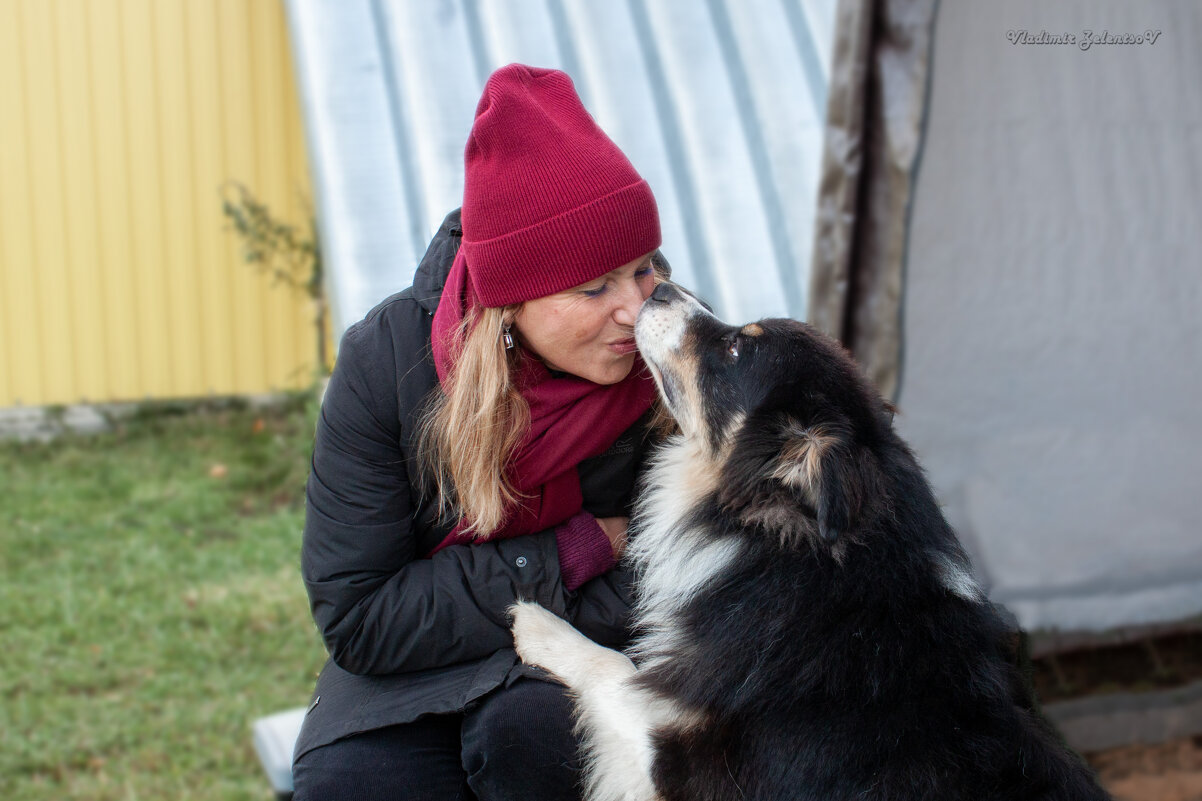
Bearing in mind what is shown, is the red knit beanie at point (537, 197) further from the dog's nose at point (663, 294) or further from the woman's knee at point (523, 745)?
the woman's knee at point (523, 745)

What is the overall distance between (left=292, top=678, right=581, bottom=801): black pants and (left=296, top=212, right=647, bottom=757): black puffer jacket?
43mm

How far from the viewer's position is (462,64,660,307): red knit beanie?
7.48ft

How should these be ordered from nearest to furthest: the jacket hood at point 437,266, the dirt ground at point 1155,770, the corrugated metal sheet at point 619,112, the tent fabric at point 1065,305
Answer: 1. the jacket hood at point 437,266
2. the tent fabric at point 1065,305
3. the dirt ground at point 1155,770
4. the corrugated metal sheet at point 619,112

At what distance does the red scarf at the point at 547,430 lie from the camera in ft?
8.15

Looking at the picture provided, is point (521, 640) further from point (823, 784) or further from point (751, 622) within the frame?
point (823, 784)

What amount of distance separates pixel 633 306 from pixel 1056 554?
211 cm

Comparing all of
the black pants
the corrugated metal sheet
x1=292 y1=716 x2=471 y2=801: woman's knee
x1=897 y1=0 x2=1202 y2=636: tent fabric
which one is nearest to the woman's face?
the black pants

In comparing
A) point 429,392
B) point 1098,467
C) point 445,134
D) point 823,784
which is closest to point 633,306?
point 429,392

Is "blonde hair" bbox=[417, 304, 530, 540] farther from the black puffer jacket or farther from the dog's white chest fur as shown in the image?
A: the dog's white chest fur

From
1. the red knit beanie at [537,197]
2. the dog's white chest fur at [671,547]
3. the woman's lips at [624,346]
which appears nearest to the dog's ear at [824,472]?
the dog's white chest fur at [671,547]

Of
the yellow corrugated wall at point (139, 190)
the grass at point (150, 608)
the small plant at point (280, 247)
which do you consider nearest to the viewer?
the grass at point (150, 608)

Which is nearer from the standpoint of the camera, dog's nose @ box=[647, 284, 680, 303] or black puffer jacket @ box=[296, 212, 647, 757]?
black puffer jacket @ box=[296, 212, 647, 757]

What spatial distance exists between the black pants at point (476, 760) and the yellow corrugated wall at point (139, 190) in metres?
5.61

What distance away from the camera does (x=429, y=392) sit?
7.89 ft
